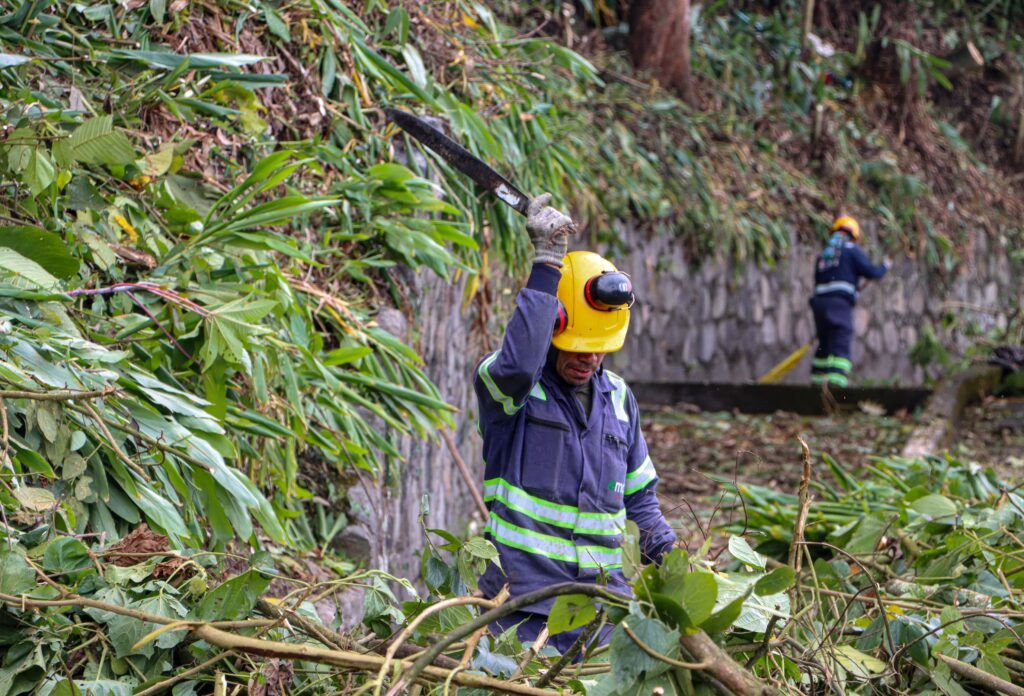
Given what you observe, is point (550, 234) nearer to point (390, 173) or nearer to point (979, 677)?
point (979, 677)

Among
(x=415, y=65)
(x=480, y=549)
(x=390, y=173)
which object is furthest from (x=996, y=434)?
(x=480, y=549)

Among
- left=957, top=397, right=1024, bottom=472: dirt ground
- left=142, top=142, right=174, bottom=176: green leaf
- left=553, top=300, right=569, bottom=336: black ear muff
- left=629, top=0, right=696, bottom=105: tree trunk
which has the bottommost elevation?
left=957, top=397, right=1024, bottom=472: dirt ground

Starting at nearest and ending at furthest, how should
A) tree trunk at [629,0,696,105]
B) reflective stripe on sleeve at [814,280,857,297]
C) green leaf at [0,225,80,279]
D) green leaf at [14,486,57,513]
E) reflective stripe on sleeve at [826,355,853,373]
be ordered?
green leaf at [14,486,57,513] < green leaf at [0,225,80,279] < reflective stripe on sleeve at [826,355,853,373] < reflective stripe on sleeve at [814,280,857,297] < tree trunk at [629,0,696,105]

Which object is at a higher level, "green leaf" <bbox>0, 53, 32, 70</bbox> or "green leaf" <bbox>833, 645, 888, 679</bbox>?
"green leaf" <bbox>0, 53, 32, 70</bbox>

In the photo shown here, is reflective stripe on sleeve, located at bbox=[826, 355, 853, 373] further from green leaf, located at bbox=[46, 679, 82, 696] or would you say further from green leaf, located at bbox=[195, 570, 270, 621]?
green leaf, located at bbox=[46, 679, 82, 696]

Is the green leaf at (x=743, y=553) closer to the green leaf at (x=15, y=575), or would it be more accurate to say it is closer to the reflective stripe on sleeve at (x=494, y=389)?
the reflective stripe on sleeve at (x=494, y=389)

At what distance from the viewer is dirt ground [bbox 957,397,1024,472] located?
24.6ft

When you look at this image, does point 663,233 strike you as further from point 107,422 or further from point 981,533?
point 107,422

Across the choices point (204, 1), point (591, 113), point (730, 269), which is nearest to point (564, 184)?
point (591, 113)

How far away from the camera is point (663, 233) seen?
34.6 ft

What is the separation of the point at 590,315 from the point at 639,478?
53 cm

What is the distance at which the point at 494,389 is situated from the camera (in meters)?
2.81

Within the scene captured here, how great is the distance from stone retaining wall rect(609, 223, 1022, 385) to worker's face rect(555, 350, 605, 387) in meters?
7.29

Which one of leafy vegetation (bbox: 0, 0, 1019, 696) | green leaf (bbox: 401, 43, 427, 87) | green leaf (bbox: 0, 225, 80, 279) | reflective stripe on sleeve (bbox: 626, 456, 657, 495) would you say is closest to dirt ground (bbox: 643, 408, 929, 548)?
leafy vegetation (bbox: 0, 0, 1019, 696)
